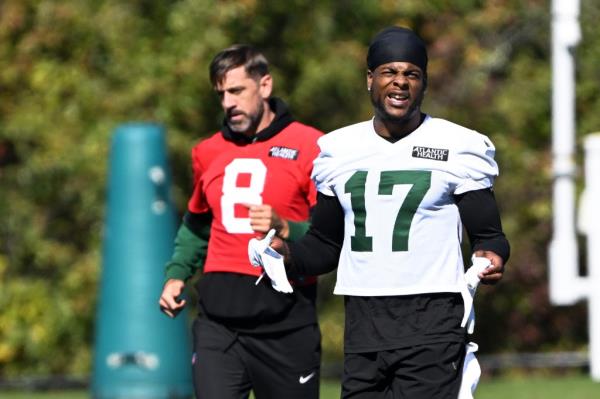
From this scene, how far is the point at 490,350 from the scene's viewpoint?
18625mm

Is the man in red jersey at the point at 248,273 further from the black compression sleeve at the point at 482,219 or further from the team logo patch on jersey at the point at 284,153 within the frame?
the black compression sleeve at the point at 482,219

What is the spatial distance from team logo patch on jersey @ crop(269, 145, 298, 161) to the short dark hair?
35cm

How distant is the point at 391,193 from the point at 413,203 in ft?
0.27

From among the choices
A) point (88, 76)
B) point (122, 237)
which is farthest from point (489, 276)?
point (88, 76)

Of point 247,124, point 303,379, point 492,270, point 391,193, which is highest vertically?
point 247,124

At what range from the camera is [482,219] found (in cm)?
530

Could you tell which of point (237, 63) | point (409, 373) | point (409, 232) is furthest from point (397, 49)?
point (237, 63)

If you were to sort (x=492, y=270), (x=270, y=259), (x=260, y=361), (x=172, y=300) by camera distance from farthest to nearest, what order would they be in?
1. (x=172, y=300)
2. (x=260, y=361)
3. (x=270, y=259)
4. (x=492, y=270)

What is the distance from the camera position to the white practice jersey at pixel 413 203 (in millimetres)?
5234

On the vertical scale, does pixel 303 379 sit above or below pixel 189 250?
below

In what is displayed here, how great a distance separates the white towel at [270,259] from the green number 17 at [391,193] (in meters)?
0.35

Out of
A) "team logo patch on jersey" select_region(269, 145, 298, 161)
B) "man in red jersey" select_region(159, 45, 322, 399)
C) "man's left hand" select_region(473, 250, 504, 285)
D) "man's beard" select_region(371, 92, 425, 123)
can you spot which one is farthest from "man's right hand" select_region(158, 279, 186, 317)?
"man's left hand" select_region(473, 250, 504, 285)

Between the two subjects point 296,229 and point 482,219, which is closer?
point 482,219

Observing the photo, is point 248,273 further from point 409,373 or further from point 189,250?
point 409,373
